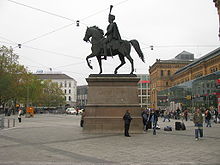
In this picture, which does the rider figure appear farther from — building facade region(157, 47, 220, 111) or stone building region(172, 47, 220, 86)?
stone building region(172, 47, 220, 86)

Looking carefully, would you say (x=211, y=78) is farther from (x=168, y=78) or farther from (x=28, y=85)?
(x=168, y=78)

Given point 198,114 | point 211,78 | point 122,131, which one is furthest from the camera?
point 211,78

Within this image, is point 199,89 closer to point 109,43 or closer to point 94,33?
point 109,43

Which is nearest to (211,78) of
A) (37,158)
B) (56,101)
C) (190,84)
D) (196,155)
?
(190,84)

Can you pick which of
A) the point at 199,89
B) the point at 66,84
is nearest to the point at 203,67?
the point at 199,89

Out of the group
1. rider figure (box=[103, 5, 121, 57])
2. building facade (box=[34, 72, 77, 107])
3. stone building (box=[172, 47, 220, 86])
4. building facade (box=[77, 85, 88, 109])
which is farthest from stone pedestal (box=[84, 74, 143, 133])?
building facade (box=[34, 72, 77, 107])

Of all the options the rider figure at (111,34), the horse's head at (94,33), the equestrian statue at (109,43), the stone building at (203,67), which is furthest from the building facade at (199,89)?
the horse's head at (94,33)

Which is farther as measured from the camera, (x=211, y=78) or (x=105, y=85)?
(x=211, y=78)

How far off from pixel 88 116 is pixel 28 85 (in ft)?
170

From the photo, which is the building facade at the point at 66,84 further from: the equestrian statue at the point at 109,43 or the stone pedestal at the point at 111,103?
the stone pedestal at the point at 111,103

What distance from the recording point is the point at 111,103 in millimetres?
18781

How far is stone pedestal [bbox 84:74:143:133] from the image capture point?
1816 centimetres

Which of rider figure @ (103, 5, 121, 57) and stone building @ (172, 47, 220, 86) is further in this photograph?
stone building @ (172, 47, 220, 86)

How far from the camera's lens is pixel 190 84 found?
48469mm
